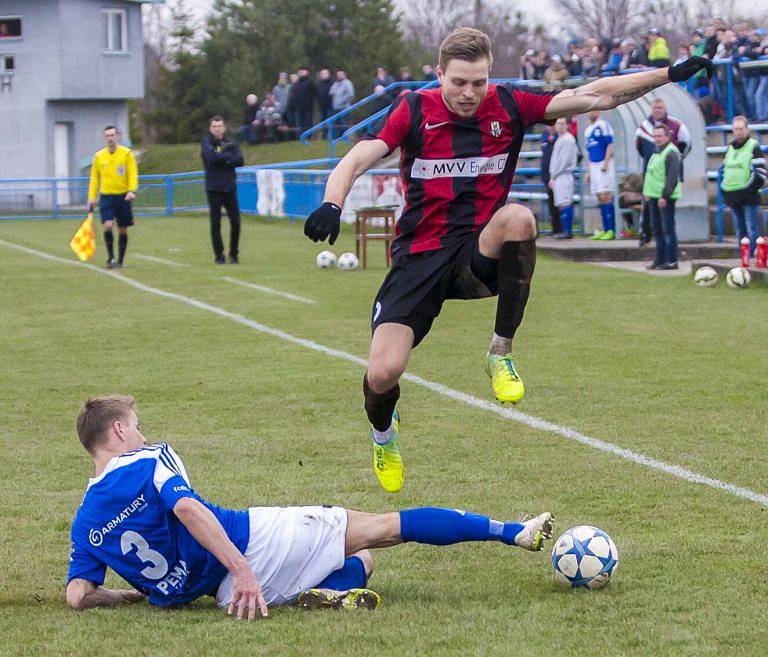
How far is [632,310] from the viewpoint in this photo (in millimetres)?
14281

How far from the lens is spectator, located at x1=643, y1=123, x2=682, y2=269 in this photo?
56.2 ft

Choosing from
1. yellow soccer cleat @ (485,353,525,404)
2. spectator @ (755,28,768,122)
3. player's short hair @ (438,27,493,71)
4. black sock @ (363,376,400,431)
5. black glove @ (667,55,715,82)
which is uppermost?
spectator @ (755,28,768,122)

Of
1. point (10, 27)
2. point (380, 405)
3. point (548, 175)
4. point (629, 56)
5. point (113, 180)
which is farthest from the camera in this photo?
point (10, 27)

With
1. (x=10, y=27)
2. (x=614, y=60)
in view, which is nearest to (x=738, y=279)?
(x=614, y=60)

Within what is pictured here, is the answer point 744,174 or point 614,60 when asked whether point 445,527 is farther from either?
point 614,60

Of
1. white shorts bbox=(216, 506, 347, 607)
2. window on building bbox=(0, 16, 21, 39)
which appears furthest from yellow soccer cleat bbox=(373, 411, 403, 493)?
window on building bbox=(0, 16, 21, 39)

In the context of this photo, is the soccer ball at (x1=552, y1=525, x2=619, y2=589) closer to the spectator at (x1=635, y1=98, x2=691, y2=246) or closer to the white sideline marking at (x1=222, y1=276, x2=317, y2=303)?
the white sideline marking at (x1=222, y1=276, x2=317, y2=303)

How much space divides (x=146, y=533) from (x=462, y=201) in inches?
89.2

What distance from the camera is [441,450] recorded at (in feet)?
25.8

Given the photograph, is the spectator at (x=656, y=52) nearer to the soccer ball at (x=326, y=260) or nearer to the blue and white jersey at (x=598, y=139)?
the blue and white jersey at (x=598, y=139)

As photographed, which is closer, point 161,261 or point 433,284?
point 433,284

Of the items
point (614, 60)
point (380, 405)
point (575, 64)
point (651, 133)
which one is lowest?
point (380, 405)

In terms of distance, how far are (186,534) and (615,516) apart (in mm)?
2264

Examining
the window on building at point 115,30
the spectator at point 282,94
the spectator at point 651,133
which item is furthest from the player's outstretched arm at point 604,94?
the window on building at point 115,30
